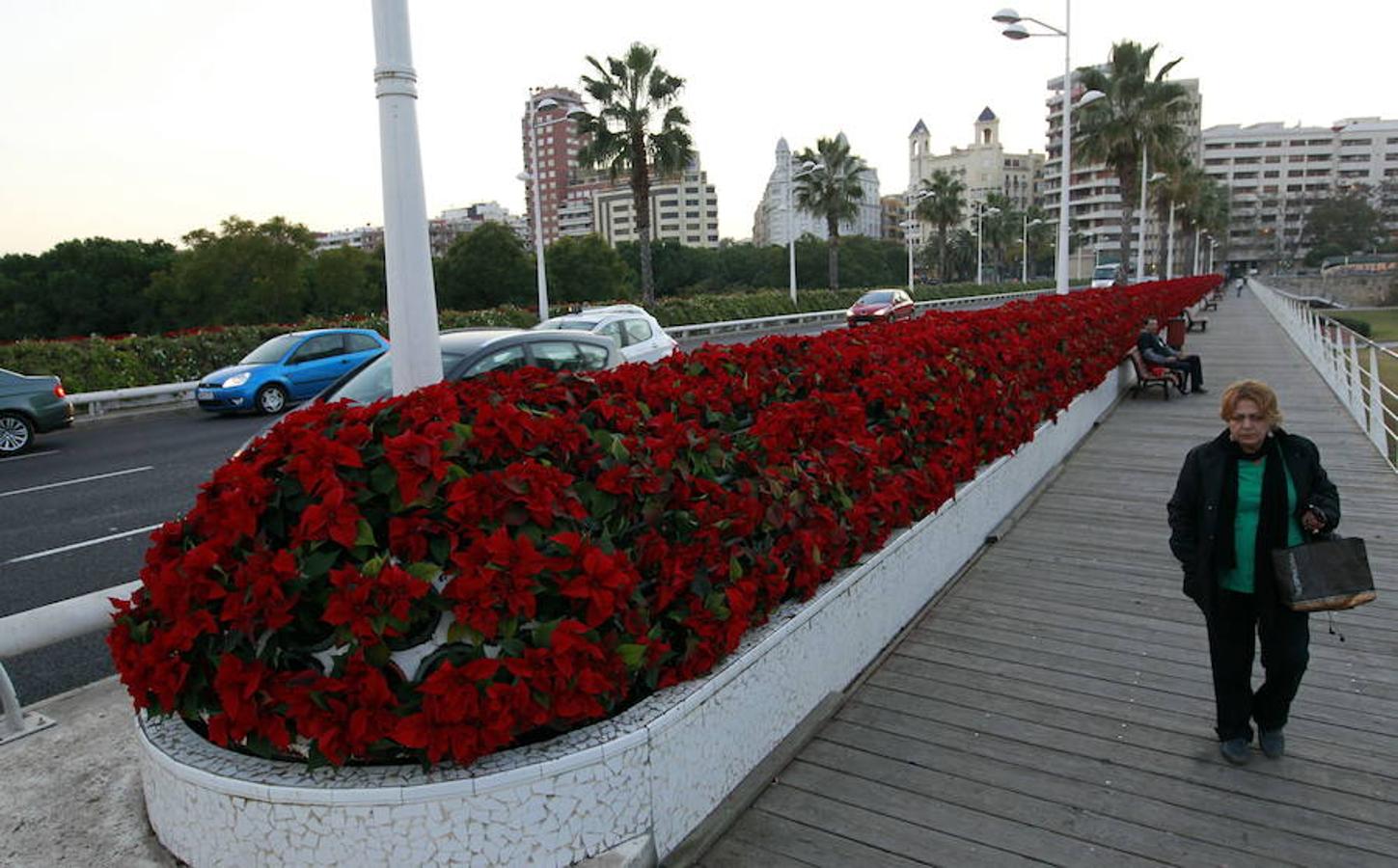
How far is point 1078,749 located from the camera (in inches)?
148

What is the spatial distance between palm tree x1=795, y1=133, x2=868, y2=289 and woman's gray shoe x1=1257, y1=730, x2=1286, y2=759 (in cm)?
5228

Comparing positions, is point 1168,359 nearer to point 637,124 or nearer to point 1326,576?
point 1326,576

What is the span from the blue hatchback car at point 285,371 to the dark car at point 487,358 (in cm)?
862

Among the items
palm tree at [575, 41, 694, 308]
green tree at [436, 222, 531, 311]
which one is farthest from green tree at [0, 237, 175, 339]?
palm tree at [575, 41, 694, 308]

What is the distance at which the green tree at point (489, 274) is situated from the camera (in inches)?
2581

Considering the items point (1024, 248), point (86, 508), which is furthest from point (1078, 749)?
point (1024, 248)

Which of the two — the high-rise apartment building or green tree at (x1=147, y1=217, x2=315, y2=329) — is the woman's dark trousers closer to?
green tree at (x1=147, y1=217, x2=315, y2=329)

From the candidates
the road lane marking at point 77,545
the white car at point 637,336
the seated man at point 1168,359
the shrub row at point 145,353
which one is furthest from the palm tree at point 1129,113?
the road lane marking at point 77,545

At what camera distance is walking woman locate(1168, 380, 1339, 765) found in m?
3.50

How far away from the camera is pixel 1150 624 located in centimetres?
509

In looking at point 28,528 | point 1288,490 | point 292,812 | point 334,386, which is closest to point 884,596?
point 1288,490

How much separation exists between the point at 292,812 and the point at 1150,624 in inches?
174

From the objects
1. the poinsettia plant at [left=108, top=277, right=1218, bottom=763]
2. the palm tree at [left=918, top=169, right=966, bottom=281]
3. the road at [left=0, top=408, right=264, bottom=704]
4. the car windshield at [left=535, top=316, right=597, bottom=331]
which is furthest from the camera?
the palm tree at [left=918, top=169, right=966, bottom=281]

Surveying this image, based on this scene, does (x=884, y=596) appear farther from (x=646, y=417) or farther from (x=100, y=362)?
(x=100, y=362)
